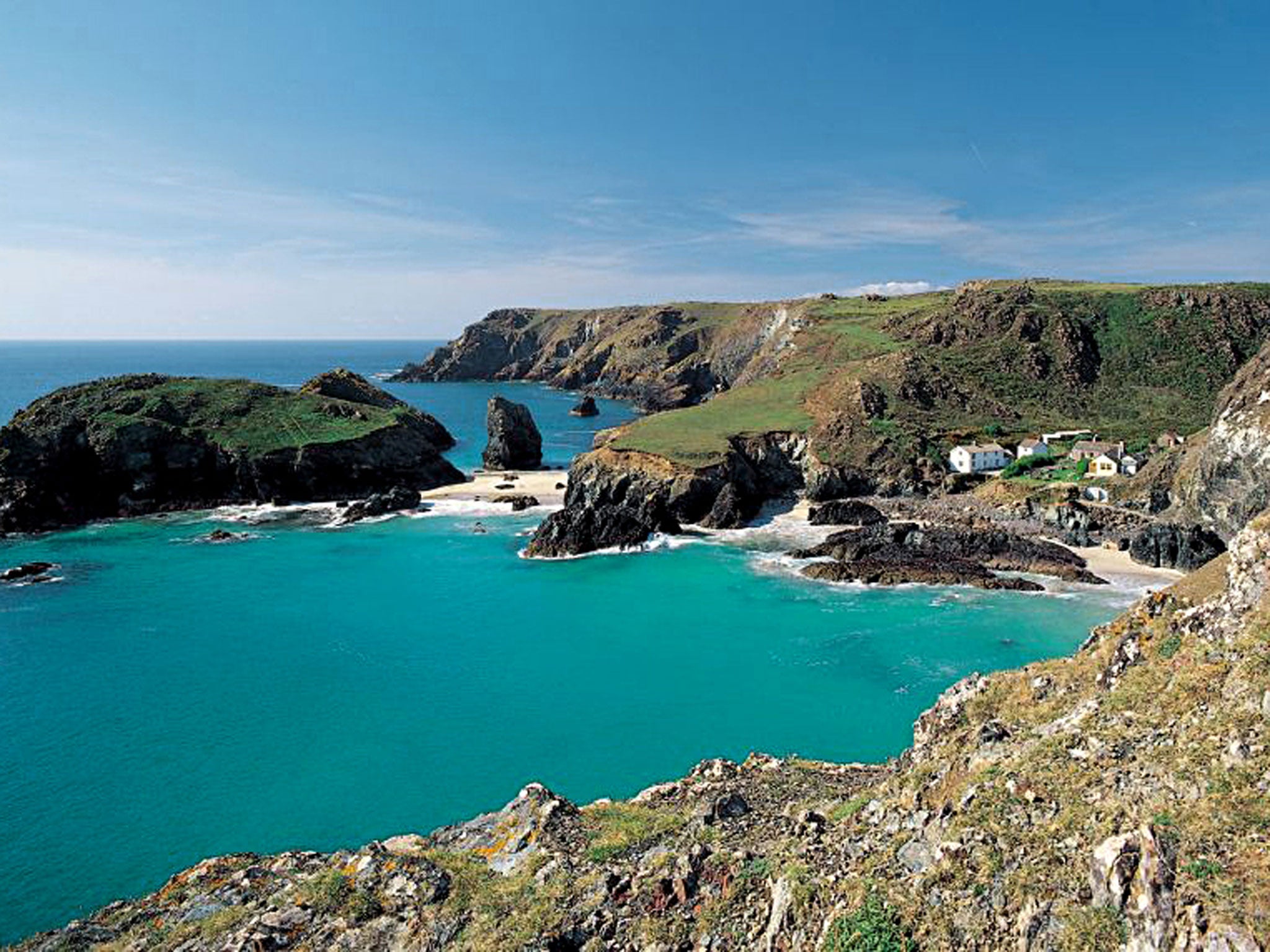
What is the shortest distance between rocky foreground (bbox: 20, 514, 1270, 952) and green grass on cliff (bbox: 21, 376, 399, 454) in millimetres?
72456

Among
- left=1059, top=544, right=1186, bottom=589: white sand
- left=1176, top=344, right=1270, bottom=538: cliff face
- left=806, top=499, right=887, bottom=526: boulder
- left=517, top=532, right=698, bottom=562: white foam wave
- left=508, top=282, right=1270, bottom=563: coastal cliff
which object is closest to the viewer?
left=1176, top=344, right=1270, bottom=538: cliff face

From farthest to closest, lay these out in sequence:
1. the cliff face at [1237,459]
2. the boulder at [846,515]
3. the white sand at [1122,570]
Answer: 1. the boulder at [846,515]
2. the white sand at [1122,570]
3. the cliff face at [1237,459]

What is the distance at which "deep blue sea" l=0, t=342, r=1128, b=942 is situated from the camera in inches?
1001

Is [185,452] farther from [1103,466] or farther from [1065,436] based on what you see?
[1065,436]

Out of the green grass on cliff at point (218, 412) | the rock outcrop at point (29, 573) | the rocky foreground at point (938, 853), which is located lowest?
the rock outcrop at point (29, 573)

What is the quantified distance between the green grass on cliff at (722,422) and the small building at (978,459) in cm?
1563

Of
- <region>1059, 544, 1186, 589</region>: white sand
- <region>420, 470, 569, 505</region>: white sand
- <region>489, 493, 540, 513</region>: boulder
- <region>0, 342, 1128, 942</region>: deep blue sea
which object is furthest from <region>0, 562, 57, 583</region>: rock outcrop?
<region>1059, 544, 1186, 589</region>: white sand

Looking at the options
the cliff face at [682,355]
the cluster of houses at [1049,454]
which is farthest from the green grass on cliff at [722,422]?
the cliff face at [682,355]

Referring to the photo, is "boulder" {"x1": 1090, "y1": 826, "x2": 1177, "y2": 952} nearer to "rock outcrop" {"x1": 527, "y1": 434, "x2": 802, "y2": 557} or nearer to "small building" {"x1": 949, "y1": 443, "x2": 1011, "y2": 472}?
"rock outcrop" {"x1": 527, "y1": 434, "x2": 802, "y2": 557}

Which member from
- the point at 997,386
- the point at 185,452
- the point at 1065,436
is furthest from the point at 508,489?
the point at 997,386

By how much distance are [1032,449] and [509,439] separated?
58715 millimetres

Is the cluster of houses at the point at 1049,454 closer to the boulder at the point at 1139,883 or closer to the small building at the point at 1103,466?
the small building at the point at 1103,466

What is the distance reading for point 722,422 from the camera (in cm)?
8250

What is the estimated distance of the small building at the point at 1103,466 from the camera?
63.7m
